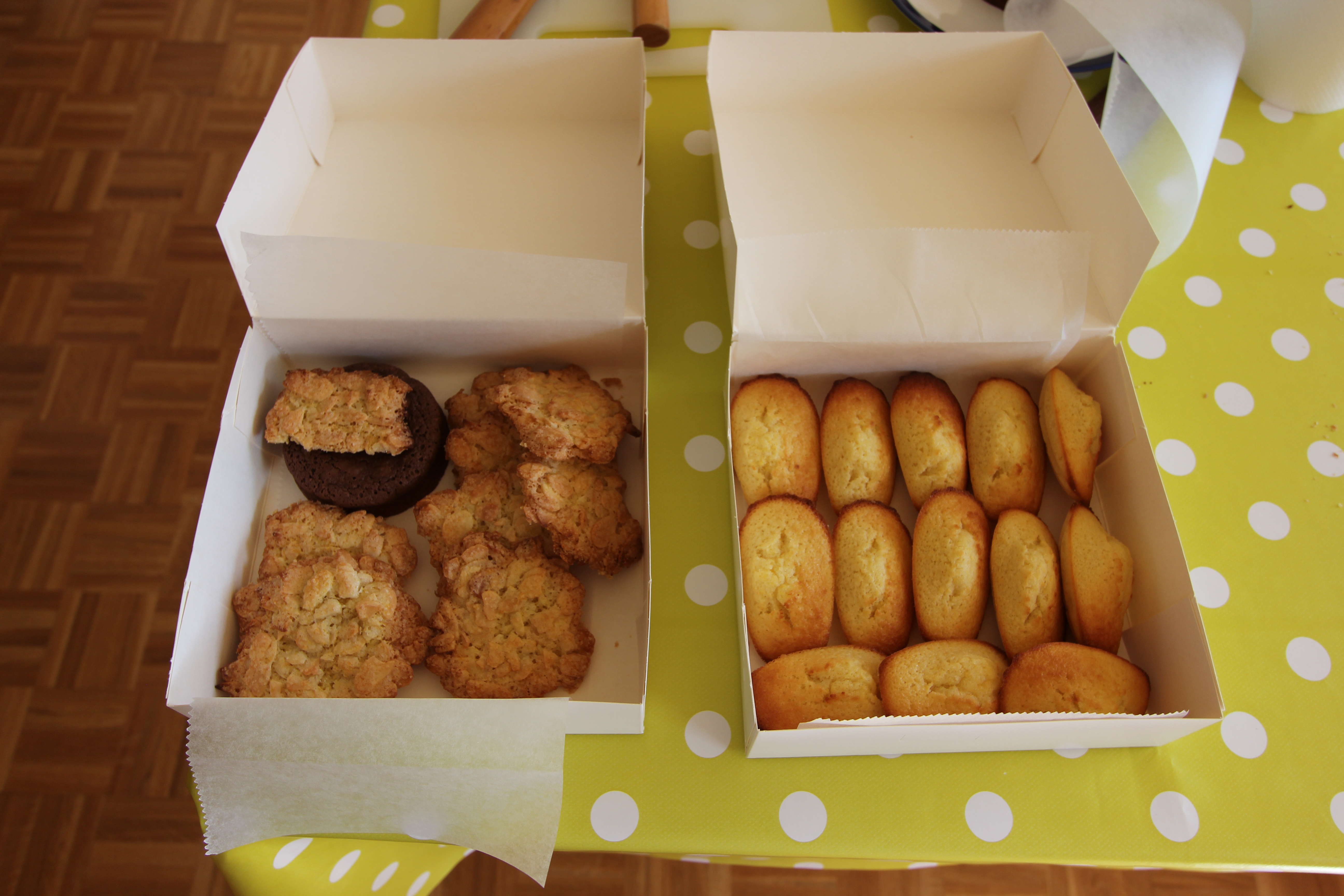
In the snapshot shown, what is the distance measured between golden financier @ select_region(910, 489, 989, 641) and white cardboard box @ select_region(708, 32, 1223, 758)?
0.06m

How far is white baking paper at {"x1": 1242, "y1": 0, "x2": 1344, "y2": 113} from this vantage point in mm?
1117

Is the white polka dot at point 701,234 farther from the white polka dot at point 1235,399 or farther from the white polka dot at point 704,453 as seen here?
the white polka dot at point 1235,399

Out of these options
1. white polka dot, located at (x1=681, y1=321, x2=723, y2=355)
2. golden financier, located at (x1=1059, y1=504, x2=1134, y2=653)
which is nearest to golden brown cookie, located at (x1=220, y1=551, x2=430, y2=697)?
white polka dot, located at (x1=681, y1=321, x2=723, y2=355)

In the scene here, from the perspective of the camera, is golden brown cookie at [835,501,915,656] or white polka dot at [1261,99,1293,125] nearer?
golden brown cookie at [835,501,915,656]

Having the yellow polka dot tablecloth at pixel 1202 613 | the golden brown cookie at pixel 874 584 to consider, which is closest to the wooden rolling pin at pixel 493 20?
the yellow polka dot tablecloth at pixel 1202 613

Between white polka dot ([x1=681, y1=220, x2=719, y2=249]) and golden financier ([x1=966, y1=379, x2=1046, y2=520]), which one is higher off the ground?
white polka dot ([x1=681, y1=220, x2=719, y2=249])

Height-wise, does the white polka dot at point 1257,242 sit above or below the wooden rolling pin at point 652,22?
below

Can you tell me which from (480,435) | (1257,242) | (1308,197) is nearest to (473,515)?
(480,435)

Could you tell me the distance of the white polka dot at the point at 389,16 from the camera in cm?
129

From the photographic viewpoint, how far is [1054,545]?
92 centimetres

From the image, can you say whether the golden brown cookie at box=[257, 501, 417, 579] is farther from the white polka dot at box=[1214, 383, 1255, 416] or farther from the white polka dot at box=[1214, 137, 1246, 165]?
the white polka dot at box=[1214, 137, 1246, 165]

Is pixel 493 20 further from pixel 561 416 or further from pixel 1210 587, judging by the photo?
Result: pixel 1210 587

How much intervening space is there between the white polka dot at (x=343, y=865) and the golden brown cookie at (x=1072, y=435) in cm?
89

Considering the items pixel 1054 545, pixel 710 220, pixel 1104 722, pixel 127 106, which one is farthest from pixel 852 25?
pixel 127 106
